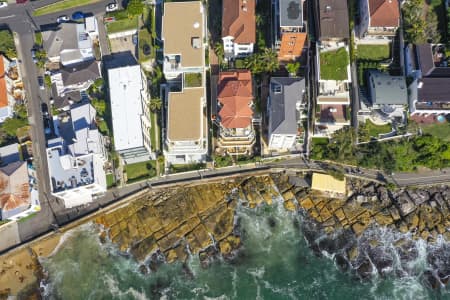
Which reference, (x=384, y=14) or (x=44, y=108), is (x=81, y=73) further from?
(x=384, y=14)

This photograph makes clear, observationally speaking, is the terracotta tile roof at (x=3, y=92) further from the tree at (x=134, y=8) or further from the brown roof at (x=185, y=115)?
the brown roof at (x=185, y=115)

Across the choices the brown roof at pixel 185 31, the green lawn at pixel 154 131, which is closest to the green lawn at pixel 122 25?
the brown roof at pixel 185 31

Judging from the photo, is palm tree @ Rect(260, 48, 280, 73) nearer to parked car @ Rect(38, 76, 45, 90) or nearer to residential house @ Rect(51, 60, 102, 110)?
residential house @ Rect(51, 60, 102, 110)

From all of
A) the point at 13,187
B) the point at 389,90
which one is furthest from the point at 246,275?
the point at 13,187

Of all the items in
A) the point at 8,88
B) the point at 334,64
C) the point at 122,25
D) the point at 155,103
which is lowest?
the point at 155,103

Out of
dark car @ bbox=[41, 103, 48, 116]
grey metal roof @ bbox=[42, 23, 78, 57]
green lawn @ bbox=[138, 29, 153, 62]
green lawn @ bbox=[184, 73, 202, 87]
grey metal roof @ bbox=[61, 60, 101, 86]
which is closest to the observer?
green lawn @ bbox=[184, 73, 202, 87]

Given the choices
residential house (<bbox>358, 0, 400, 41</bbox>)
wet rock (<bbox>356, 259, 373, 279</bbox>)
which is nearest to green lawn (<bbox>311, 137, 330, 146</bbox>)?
residential house (<bbox>358, 0, 400, 41</bbox>)
